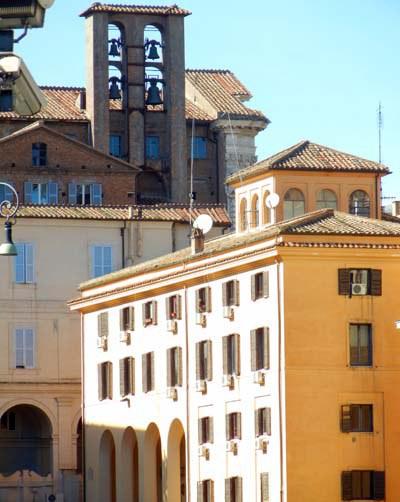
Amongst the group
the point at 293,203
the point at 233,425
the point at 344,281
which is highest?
the point at 293,203

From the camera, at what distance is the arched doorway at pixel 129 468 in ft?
228

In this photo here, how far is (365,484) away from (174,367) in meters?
12.9

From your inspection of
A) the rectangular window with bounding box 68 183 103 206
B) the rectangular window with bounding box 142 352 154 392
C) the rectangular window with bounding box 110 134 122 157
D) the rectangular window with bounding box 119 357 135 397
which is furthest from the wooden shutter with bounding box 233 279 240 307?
the rectangular window with bounding box 110 134 122 157

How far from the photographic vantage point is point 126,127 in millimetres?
107188

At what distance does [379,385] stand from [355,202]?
13.4 meters

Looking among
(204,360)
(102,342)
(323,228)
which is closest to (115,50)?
(102,342)

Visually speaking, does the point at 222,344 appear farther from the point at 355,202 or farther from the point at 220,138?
the point at 220,138

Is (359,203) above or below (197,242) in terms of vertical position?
above

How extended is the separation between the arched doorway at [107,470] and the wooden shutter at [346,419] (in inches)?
711

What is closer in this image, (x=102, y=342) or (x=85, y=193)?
(x=102, y=342)

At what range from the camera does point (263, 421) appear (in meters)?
57.6

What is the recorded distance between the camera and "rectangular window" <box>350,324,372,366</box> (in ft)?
184

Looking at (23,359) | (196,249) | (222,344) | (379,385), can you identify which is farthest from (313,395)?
(23,359)

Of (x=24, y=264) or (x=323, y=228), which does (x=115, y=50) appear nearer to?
(x=24, y=264)
